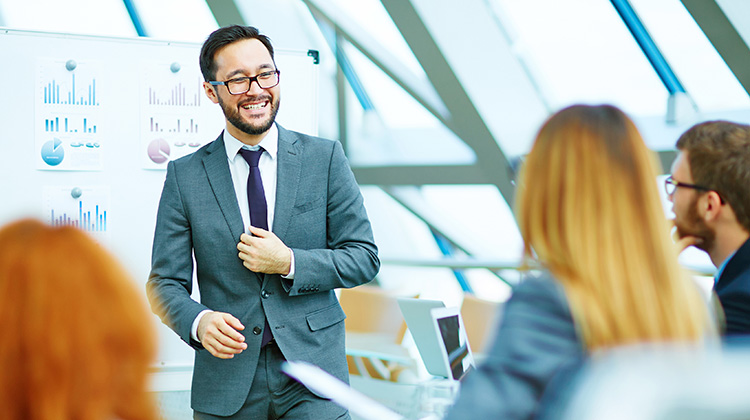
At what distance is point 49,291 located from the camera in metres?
0.88

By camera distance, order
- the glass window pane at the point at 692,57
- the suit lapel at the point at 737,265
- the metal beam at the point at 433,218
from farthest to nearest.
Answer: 1. the metal beam at the point at 433,218
2. the glass window pane at the point at 692,57
3. the suit lapel at the point at 737,265

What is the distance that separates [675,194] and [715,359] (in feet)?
4.81

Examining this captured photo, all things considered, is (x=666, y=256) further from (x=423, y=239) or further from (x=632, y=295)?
(x=423, y=239)

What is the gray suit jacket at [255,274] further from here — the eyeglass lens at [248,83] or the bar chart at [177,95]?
the bar chart at [177,95]

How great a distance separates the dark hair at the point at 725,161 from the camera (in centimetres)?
192

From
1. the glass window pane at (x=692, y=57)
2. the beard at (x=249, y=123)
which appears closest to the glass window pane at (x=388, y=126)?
the glass window pane at (x=692, y=57)

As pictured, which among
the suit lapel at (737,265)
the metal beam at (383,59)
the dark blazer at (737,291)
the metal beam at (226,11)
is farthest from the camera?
the metal beam at (226,11)

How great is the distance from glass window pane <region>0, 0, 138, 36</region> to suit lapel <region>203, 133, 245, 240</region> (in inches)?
274

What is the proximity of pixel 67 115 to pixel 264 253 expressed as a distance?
1.79m

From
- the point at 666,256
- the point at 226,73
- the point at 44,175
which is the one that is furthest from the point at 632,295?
the point at 44,175

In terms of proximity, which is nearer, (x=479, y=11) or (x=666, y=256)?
(x=666, y=256)

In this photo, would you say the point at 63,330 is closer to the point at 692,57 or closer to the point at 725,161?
the point at 725,161

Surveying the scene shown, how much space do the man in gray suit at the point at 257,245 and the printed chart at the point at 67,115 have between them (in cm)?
125

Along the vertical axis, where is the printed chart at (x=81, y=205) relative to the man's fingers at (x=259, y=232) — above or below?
below
